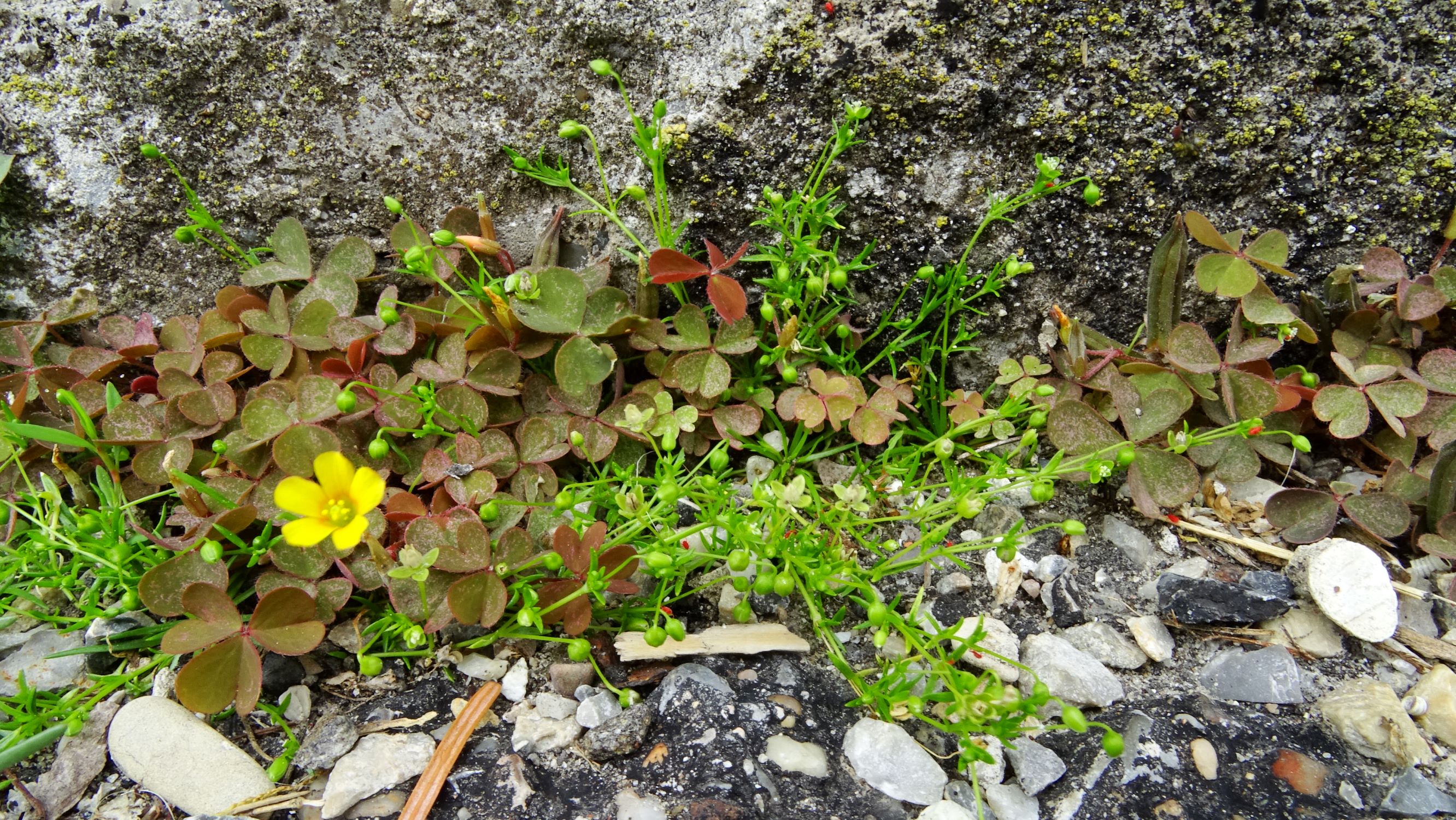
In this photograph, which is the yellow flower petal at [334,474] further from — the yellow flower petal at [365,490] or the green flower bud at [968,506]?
the green flower bud at [968,506]

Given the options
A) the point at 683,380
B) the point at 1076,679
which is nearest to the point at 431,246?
the point at 683,380

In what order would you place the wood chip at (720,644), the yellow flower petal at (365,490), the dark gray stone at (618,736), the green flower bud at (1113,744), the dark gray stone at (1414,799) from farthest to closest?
the wood chip at (720,644) → the yellow flower petal at (365,490) → the dark gray stone at (618,736) → the dark gray stone at (1414,799) → the green flower bud at (1113,744)

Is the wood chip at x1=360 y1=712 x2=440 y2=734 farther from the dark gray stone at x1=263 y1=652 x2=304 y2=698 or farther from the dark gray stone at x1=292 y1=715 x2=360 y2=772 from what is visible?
the dark gray stone at x1=263 y1=652 x2=304 y2=698

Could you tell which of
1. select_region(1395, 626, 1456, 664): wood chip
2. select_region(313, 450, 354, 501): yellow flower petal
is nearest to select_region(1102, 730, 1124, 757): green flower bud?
select_region(1395, 626, 1456, 664): wood chip

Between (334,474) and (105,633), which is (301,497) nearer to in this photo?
(334,474)

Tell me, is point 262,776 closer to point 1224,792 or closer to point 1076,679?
point 1076,679

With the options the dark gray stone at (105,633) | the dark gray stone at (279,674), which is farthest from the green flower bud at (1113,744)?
the dark gray stone at (105,633)
